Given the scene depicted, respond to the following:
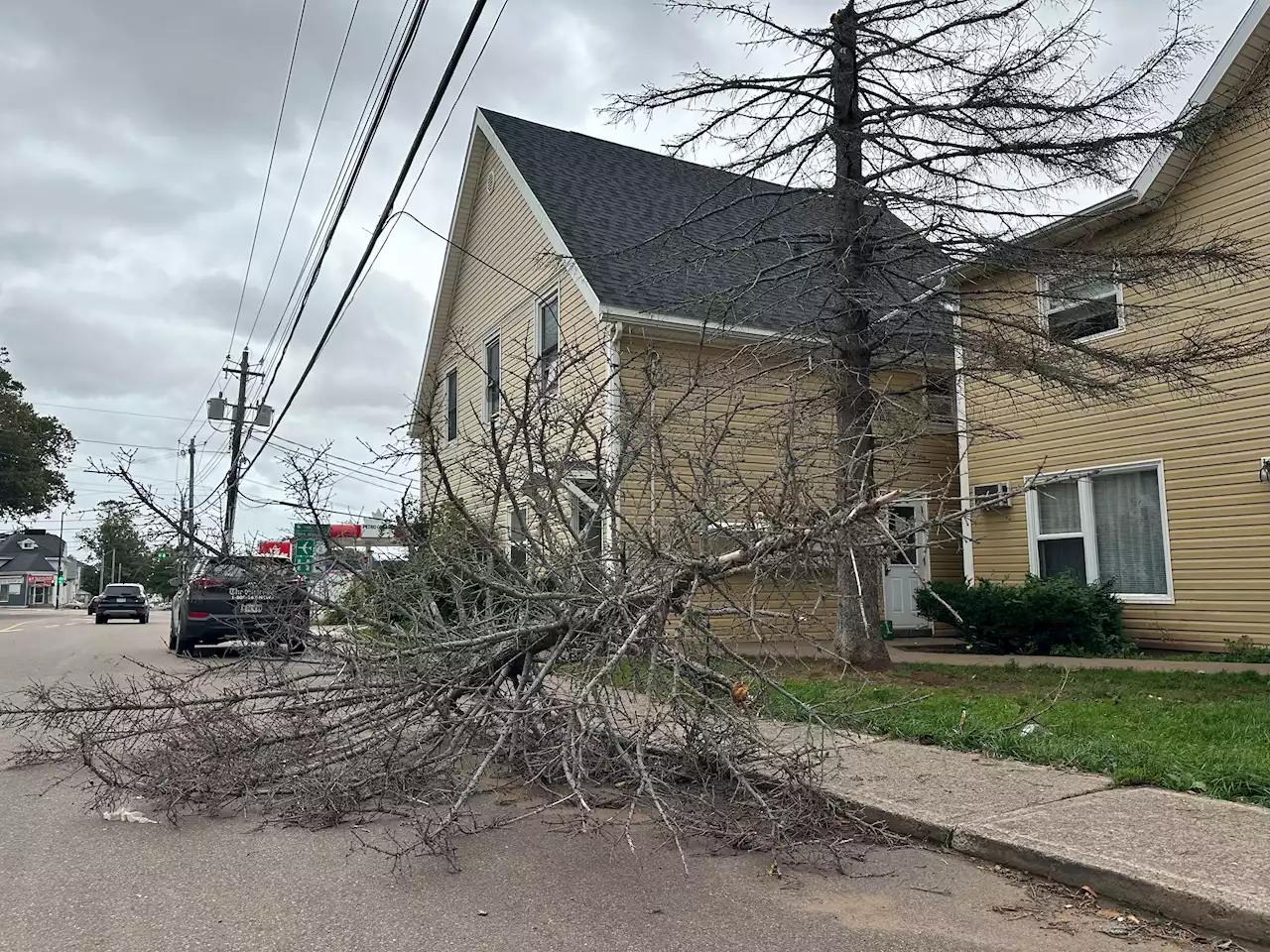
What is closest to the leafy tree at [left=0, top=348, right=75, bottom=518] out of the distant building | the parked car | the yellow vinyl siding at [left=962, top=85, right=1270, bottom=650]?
the parked car

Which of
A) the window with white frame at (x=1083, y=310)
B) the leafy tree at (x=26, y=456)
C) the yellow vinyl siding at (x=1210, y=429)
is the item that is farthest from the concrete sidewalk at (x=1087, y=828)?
the leafy tree at (x=26, y=456)

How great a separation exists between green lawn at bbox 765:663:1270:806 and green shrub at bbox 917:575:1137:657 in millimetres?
2094

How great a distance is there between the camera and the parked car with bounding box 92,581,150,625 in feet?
111

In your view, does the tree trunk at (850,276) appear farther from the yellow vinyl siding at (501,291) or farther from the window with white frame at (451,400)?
the window with white frame at (451,400)

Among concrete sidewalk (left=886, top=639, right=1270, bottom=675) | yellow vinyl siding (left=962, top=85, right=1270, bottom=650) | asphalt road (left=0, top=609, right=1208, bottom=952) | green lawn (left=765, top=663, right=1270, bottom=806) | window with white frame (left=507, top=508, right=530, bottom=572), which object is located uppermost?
yellow vinyl siding (left=962, top=85, right=1270, bottom=650)

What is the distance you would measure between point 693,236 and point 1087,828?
11812 mm

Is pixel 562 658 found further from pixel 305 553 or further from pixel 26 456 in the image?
pixel 26 456

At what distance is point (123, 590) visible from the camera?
34.7 meters

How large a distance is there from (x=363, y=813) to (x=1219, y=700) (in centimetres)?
649

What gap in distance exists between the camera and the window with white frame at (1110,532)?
464 inches

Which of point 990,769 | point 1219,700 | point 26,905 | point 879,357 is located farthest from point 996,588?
point 26,905

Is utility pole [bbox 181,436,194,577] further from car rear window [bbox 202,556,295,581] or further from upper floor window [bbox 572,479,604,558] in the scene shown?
upper floor window [bbox 572,479,604,558]

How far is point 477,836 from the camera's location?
4633 mm

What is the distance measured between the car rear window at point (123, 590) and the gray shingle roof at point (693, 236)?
85.2ft
